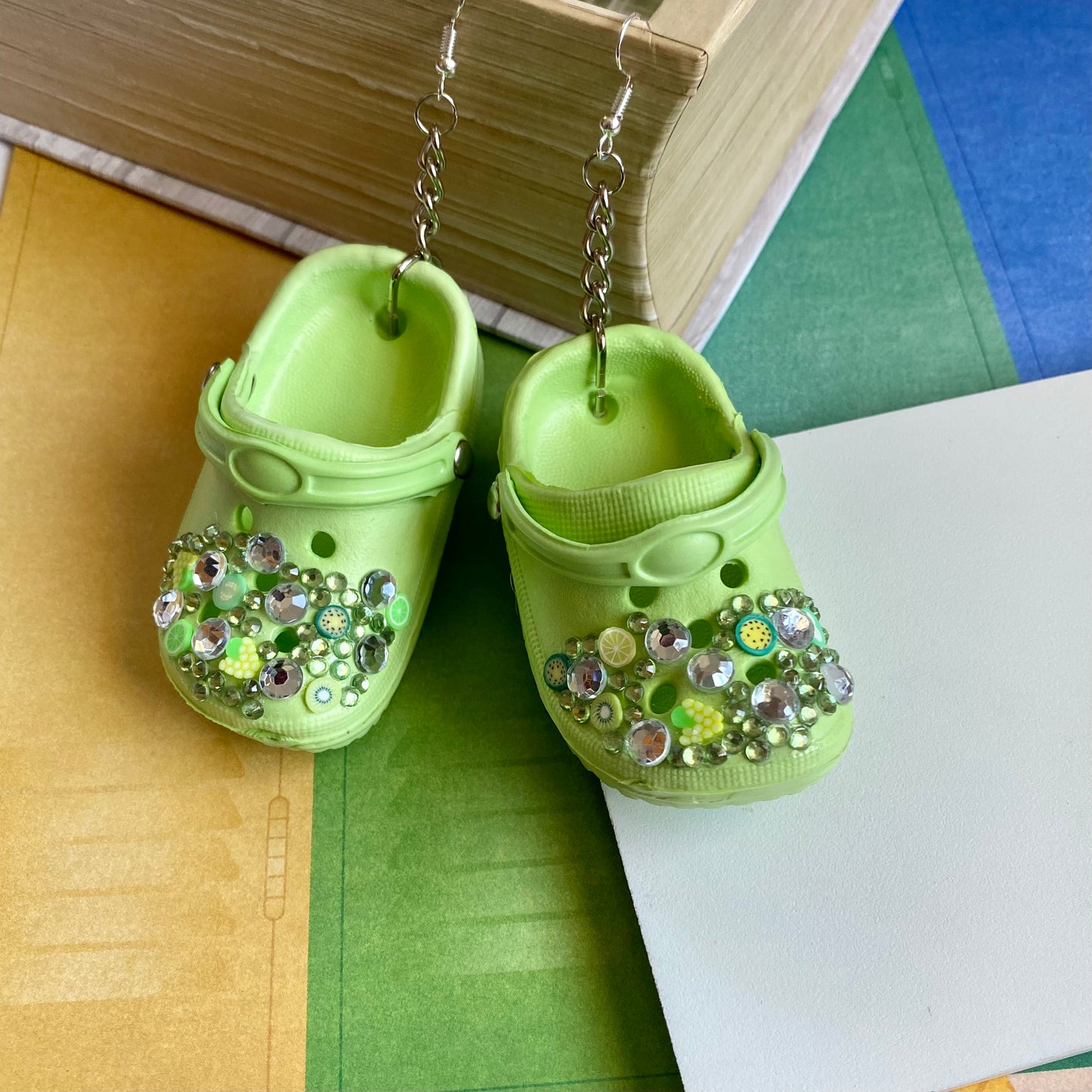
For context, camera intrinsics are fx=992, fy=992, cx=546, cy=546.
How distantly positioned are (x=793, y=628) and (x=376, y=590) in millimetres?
284

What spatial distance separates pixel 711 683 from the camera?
624 mm

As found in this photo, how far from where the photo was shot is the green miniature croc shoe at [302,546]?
667mm

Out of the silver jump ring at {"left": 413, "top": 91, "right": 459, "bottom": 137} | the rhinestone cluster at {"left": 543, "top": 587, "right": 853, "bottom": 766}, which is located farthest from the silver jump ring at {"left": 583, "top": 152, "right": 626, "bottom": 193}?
the rhinestone cluster at {"left": 543, "top": 587, "right": 853, "bottom": 766}

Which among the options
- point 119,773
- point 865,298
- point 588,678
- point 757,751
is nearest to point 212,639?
point 119,773

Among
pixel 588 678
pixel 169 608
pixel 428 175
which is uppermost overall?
pixel 428 175

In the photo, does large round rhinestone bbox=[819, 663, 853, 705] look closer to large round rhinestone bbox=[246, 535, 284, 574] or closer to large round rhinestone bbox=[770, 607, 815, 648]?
large round rhinestone bbox=[770, 607, 815, 648]

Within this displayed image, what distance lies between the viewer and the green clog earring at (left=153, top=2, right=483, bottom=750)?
668 mm

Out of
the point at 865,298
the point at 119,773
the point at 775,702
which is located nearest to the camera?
the point at 775,702

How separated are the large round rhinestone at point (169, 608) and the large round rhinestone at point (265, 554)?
58mm

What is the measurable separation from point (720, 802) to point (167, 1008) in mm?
398

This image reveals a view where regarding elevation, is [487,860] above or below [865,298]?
below

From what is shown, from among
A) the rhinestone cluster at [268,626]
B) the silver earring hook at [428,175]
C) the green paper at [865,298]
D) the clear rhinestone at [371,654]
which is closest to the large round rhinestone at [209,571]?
the rhinestone cluster at [268,626]

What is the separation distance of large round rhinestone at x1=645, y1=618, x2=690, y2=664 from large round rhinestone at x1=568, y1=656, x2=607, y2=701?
0.04 m

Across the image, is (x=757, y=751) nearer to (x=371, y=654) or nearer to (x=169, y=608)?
(x=371, y=654)
